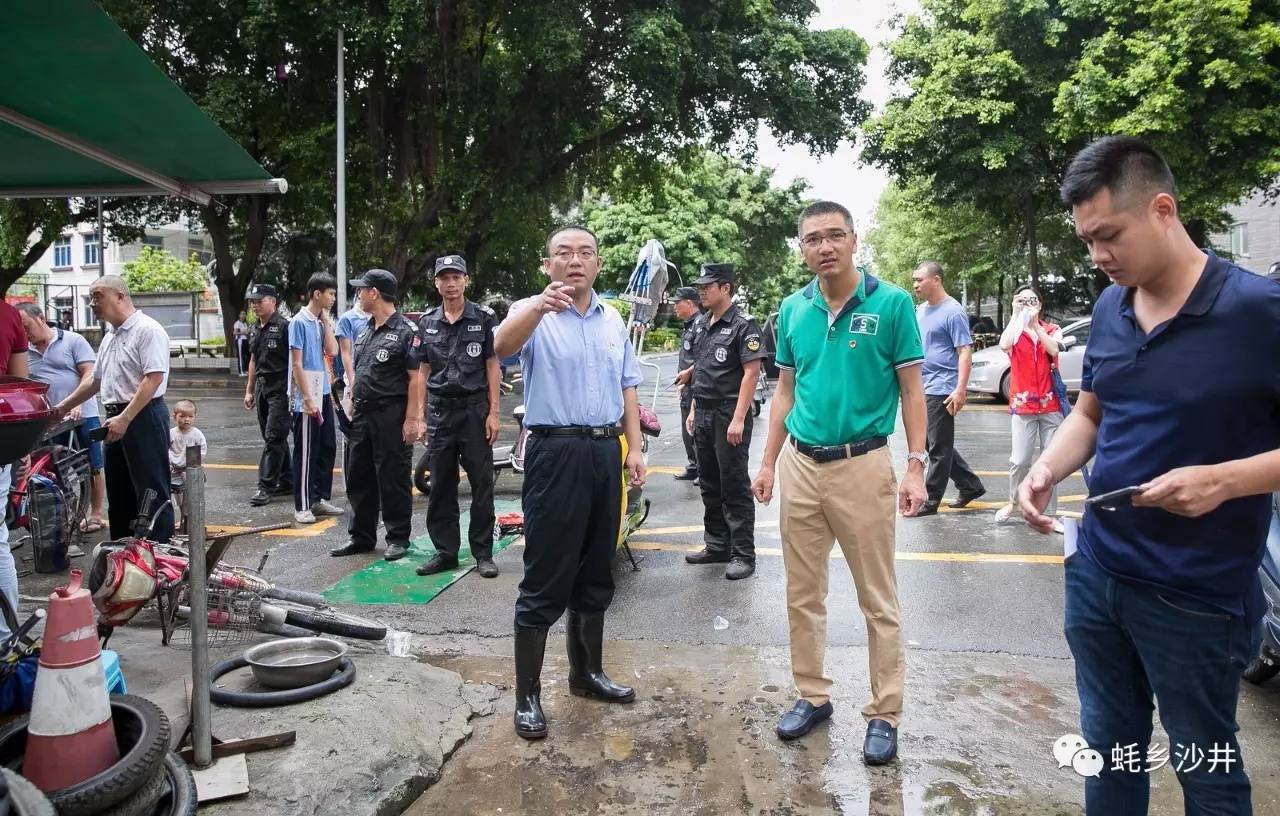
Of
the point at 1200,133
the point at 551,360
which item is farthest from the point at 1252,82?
the point at 551,360

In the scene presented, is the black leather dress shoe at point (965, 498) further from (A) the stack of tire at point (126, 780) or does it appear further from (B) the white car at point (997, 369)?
(B) the white car at point (997, 369)

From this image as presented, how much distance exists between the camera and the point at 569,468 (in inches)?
148

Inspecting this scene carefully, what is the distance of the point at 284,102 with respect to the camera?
19875mm

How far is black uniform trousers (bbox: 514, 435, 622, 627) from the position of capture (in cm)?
375

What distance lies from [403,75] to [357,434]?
16.2 m

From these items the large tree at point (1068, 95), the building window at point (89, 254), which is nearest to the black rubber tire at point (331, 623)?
the large tree at point (1068, 95)

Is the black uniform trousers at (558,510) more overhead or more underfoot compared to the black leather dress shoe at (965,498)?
more overhead

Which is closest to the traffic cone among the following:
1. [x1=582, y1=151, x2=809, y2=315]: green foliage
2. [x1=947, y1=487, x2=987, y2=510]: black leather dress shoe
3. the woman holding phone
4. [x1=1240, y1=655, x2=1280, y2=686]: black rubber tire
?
[x1=1240, y1=655, x2=1280, y2=686]: black rubber tire

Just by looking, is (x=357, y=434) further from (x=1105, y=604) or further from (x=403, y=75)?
(x=403, y=75)

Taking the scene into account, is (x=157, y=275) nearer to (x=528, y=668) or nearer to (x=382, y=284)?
(x=382, y=284)

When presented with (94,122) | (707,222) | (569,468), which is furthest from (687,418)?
(707,222)

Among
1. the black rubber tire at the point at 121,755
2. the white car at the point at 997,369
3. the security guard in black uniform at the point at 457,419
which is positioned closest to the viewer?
the black rubber tire at the point at 121,755

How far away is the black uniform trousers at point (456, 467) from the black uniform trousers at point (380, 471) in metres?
0.44

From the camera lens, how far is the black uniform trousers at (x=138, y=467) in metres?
5.88
